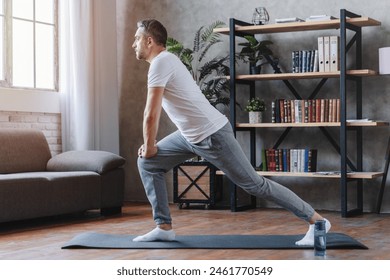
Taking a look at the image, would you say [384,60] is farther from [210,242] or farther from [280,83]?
[210,242]

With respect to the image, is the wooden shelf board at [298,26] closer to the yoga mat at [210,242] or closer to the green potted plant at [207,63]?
the green potted plant at [207,63]

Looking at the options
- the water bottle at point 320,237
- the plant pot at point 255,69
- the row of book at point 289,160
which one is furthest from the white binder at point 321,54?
the water bottle at point 320,237

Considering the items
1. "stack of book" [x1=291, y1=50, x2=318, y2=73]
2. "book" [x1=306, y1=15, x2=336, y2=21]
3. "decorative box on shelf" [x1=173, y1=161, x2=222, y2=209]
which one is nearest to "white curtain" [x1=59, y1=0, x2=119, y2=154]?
"decorative box on shelf" [x1=173, y1=161, x2=222, y2=209]

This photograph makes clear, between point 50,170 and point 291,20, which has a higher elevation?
point 291,20

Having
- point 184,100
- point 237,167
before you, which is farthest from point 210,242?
point 184,100

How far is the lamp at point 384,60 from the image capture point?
583 cm

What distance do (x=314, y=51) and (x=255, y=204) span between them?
152cm

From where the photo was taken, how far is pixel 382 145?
20.4ft

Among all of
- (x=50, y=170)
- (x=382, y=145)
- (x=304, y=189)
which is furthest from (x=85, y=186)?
(x=382, y=145)

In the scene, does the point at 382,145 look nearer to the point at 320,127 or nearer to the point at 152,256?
the point at 320,127

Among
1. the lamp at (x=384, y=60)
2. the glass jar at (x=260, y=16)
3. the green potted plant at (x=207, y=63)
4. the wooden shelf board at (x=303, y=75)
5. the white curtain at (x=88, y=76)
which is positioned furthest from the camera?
the white curtain at (x=88, y=76)

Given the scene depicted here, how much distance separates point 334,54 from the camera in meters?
6.09

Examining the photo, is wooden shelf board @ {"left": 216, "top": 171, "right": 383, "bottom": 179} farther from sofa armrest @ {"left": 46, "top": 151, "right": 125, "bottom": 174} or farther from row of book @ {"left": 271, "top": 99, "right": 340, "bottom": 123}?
sofa armrest @ {"left": 46, "top": 151, "right": 125, "bottom": 174}

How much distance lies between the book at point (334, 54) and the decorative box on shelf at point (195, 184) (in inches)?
54.1
